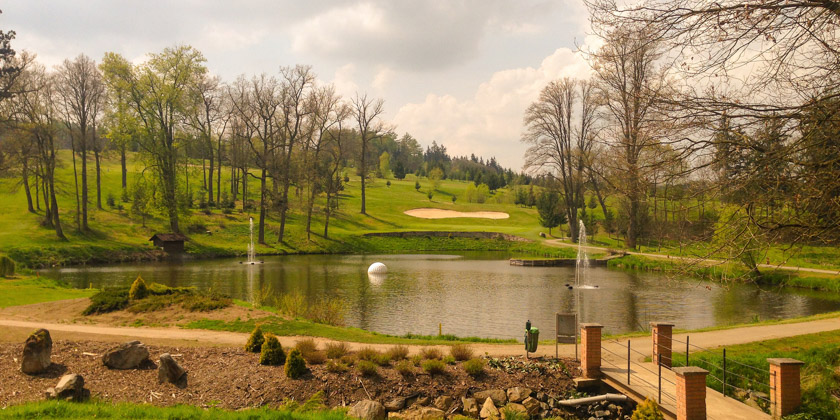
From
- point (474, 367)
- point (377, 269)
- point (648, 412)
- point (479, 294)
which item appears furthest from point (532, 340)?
point (377, 269)

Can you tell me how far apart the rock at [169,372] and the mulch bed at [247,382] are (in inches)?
6.8

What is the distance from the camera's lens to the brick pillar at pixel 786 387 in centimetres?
1020

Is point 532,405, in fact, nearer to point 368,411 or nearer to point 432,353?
point 432,353

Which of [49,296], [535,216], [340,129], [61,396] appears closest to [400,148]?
[535,216]

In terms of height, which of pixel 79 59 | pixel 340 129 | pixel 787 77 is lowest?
pixel 787 77

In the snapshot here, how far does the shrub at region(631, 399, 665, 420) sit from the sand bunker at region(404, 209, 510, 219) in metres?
69.2

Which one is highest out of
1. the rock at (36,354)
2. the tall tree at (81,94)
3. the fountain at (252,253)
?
the tall tree at (81,94)

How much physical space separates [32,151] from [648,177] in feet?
172

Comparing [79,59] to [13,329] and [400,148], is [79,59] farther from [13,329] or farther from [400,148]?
[400,148]

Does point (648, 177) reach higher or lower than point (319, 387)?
higher

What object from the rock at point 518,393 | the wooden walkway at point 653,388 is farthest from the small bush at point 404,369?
the wooden walkway at point 653,388

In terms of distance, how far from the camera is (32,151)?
45750 millimetres

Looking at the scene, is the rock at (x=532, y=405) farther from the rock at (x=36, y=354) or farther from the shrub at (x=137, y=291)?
the shrub at (x=137, y=291)

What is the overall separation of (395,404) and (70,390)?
6486mm
